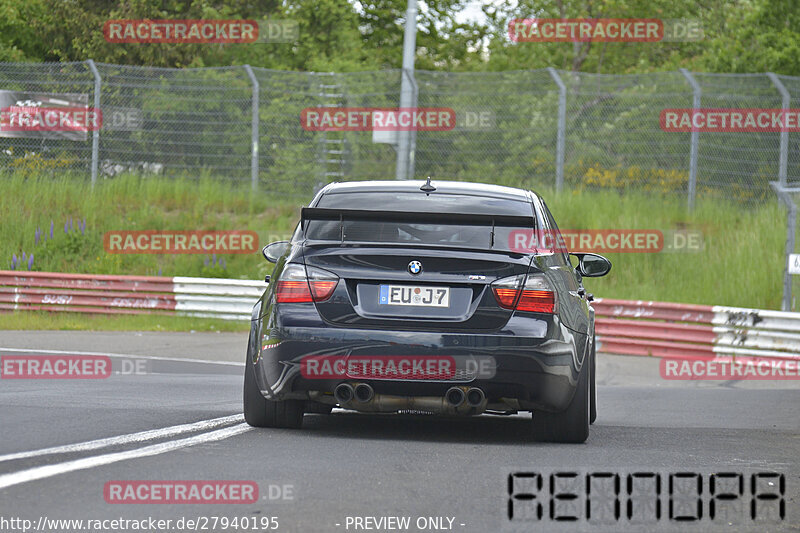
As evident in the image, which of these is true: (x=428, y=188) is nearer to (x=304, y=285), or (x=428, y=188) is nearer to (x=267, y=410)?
(x=304, y=285)

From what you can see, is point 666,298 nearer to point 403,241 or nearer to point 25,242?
point 25,242

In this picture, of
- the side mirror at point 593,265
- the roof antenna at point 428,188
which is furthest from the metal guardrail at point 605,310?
the roof antenna at point 428,188

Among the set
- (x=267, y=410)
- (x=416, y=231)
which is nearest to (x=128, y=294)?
(x=267, y=410)

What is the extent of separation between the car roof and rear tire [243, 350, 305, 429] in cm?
126

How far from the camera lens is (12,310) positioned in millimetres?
20500

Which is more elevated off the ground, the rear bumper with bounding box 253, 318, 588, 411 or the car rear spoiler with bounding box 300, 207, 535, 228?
the car rear spoiler with bounding box 300, 207, 535, 228

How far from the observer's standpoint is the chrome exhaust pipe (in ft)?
23.6

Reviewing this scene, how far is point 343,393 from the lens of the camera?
7.21 m

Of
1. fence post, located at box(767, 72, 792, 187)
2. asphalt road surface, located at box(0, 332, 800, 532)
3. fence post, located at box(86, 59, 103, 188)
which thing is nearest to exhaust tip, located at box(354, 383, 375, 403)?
asphalt road surface, located at box(0, 332, 800, 532)

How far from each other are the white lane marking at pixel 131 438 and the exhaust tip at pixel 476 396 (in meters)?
1.53

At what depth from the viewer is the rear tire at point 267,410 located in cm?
764

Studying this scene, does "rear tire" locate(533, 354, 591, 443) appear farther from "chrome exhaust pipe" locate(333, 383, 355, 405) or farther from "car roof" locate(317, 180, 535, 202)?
"car roof" locate(317, 180, 535, 202)

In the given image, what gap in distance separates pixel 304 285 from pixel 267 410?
816 mm

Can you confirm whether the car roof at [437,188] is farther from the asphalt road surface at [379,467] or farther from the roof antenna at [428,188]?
the asphalt road surface at [379,467]
